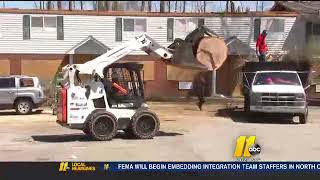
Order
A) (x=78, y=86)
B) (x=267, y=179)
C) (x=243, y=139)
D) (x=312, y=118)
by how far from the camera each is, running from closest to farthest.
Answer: (x=267, y=179) < (x=243, y=139) < (x=78, y=86) < (x=312, y=118)

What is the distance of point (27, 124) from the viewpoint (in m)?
17.2

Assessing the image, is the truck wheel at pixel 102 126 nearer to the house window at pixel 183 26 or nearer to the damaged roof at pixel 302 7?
the house window at pixel 183 26

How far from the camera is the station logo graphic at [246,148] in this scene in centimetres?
528

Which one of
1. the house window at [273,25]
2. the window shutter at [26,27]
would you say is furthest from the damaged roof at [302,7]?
the window shutter at [26,27]

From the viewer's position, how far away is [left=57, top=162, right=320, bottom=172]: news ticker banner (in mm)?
5145

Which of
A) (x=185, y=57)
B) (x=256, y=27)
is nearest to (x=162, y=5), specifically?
(x=256, y=27)

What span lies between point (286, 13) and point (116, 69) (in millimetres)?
19184

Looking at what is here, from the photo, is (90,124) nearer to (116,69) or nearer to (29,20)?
(116,69)

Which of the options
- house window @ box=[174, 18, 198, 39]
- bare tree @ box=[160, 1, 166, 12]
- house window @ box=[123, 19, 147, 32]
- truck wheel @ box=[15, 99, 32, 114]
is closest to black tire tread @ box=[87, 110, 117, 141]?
truck wheel @ box=[15, 99, 32, 114]

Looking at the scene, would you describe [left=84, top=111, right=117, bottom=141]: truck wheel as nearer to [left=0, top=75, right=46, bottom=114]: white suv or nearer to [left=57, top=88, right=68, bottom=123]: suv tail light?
[left=57, top=88, right=68, bottom=123]: suv tail light

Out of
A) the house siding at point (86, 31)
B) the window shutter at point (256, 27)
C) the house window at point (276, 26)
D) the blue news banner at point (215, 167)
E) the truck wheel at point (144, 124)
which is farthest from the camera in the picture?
the house window at point (276, 26)

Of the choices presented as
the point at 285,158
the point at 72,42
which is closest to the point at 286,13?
the point at 72,42

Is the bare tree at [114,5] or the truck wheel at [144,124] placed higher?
the bare tree at [114,5]

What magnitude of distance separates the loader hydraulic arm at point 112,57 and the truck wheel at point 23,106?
10688 mm
